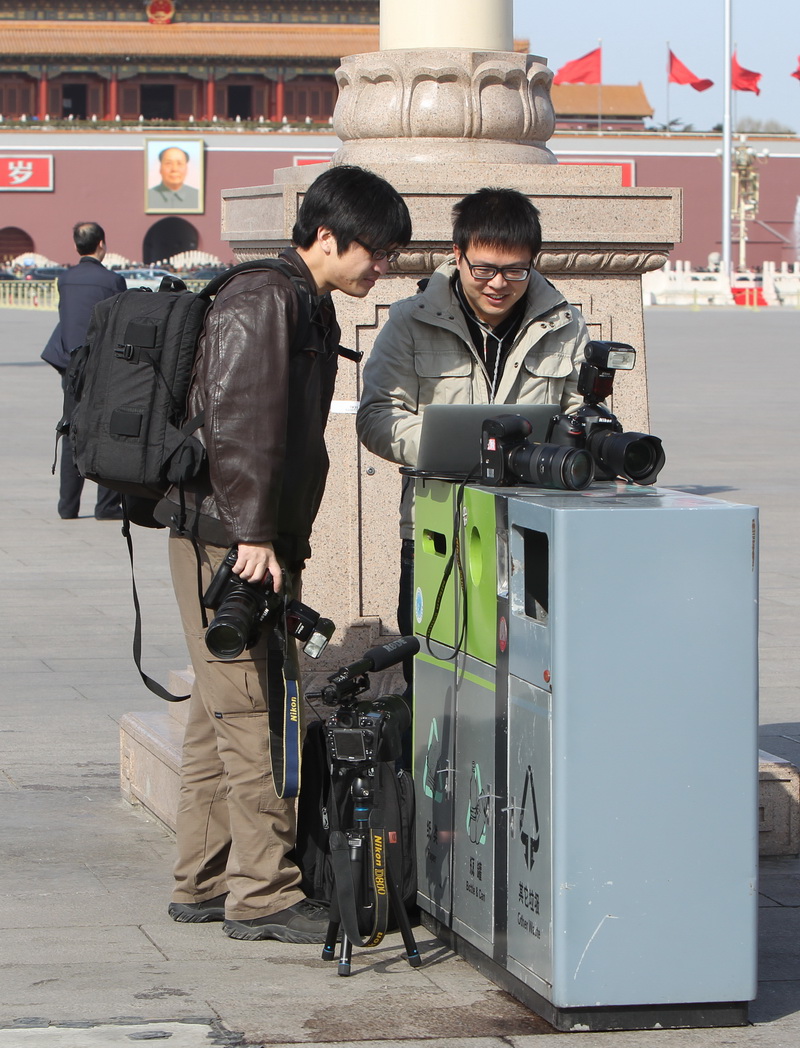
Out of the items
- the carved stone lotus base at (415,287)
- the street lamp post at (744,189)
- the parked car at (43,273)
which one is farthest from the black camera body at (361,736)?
the street lamp post at (744,189)

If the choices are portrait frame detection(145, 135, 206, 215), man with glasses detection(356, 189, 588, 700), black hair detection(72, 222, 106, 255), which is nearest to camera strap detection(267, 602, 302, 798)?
man with glasses detection(356, 189, 588, 700)

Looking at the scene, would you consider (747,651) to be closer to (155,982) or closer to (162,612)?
(155,982)

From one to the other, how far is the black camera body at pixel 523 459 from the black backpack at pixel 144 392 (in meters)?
0.46

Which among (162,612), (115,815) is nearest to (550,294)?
(115,815)

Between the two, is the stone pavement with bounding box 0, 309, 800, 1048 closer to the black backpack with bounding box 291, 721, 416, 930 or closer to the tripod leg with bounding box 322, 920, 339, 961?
the tripod leg with bounding box 322, 920, 339, 961

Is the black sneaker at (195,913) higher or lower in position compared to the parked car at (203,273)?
lower

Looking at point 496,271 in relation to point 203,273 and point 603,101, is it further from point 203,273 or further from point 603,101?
point 603,101

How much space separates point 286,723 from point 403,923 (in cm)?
46

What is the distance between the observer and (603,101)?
61.4 m

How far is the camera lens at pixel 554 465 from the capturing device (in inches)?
125

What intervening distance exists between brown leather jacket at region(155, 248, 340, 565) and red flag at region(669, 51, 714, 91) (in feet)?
164

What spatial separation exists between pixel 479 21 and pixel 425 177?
2.06 feet

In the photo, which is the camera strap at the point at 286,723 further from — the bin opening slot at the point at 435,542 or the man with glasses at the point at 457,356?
the man with glasses at the point at 457,356

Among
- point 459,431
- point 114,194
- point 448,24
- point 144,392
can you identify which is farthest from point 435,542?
point 114,194
